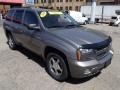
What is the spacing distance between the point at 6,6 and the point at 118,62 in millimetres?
39909

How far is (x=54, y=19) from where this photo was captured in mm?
5980

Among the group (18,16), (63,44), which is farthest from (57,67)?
Answer: (18,16)

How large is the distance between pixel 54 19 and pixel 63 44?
4.97 feet

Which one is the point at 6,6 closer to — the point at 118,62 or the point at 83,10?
the point at 83,10

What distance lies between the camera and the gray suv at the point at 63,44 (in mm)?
4500

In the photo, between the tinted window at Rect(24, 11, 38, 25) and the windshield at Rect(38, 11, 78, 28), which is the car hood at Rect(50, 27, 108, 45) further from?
the tinted window at Rect(24, 11, 38, 25)

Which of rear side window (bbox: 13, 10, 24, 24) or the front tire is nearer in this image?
the front tire

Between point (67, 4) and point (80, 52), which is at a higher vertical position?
point (67, 4)

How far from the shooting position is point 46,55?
5.50 meters

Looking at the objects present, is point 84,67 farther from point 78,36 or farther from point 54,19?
point 54,19

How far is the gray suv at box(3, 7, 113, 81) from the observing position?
450 centimetres

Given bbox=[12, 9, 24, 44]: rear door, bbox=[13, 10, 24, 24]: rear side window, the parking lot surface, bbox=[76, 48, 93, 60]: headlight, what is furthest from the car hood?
bbox=[13, 10, 24, 24]: rear side window

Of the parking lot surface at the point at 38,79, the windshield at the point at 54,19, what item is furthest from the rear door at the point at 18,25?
the windshield at the point at 54,19

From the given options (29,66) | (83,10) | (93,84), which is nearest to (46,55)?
(29,66)
